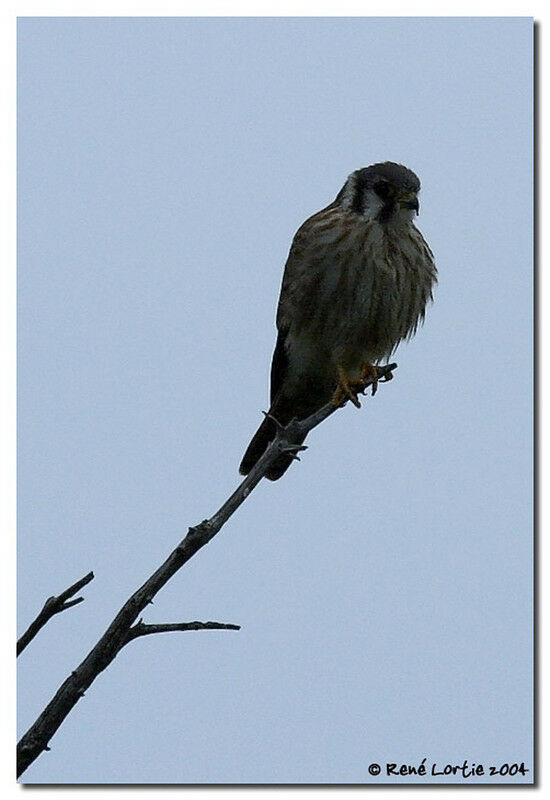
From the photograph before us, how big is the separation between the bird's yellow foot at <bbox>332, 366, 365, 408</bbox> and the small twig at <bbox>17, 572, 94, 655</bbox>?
1.40m

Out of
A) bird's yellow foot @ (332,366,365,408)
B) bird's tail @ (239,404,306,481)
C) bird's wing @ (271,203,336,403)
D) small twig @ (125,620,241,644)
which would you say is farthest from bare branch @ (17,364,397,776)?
bird's wing @ (271,203,336,403)

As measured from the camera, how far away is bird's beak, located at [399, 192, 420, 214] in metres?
3.62

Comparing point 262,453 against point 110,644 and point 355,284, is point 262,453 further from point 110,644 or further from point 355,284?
point 110,644

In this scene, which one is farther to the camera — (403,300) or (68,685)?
(403,300)

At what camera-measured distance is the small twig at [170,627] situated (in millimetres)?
2346

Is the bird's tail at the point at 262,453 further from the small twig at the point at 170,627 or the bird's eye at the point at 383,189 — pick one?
the small twig at the point at 170,627

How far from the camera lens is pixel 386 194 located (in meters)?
3.68

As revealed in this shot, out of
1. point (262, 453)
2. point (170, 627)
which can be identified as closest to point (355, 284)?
point (262, 453)

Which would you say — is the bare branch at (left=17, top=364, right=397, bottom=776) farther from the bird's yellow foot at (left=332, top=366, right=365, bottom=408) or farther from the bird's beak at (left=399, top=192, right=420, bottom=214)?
the bird's beak at (left=399, top=192, right=420, bottom=214)

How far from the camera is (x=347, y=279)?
Answer: 363 cm

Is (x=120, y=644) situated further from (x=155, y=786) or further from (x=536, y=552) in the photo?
(x=536, y=552)
